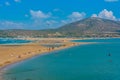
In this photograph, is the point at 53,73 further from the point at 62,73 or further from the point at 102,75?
the point at 102,75

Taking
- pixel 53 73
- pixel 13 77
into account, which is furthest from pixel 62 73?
pixel 13 77

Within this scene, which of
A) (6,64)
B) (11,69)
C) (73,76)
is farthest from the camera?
(6,64)

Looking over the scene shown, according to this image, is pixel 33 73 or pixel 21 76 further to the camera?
pixel 33 73

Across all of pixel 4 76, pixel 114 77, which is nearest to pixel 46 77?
pixel 4 76

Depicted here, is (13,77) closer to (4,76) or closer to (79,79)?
(4,76)

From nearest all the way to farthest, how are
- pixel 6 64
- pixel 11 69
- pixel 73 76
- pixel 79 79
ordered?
pixel 79 79 < pixel 73 76 < pixel 11 69 < pixel 6 64

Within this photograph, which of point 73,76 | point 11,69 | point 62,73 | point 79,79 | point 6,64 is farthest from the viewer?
point 6,64

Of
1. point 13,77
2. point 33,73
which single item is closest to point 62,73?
point 33,73

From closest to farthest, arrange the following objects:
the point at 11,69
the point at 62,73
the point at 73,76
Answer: the point at 73,76 → the point at 62,73 → the point at 11,69
